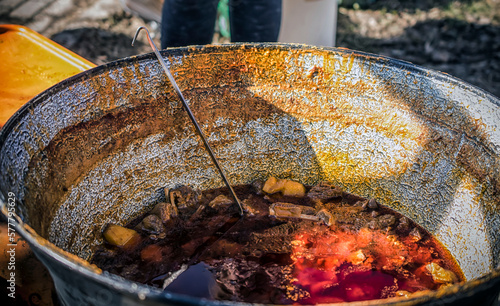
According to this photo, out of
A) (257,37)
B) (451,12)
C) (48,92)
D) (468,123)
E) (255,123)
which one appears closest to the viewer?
(48,92)

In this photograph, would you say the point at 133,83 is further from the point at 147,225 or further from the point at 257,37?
the point at 257,37

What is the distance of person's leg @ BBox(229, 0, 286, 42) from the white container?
0.71 metres

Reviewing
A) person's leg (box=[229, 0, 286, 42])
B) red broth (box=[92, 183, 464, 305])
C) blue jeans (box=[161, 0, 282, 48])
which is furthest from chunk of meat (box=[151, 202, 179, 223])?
person's leg (box=[229, 0, 286, 42])

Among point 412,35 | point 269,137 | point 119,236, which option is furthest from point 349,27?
point 119,236

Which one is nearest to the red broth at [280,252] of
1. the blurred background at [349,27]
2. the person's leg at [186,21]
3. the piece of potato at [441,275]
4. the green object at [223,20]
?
the piece of potato at [441,275]

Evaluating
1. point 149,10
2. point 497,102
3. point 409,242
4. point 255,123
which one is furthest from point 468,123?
point 149,10

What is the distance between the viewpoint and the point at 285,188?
1.68m

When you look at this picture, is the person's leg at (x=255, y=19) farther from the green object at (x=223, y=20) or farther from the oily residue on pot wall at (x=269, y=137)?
the green object at (x=223, y=20)

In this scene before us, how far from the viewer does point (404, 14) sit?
12.7 ft

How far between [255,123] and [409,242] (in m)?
0.70

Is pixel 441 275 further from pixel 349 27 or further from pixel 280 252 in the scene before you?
pixel 349 27

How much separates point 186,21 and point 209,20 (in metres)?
0.13

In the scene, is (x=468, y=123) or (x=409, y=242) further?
A: (x=409, y=242)

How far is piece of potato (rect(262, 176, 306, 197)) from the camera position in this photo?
167cm
